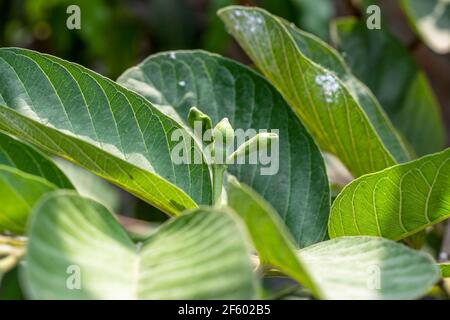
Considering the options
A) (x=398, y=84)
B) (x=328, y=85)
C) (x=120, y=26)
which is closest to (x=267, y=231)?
(x=328, y=85)

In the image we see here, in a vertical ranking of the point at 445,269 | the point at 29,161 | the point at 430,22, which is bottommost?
the point at 445,269

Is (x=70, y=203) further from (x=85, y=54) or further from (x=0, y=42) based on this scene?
(x=85, y=54)

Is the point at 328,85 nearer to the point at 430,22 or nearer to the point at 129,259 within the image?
the point at 129,259

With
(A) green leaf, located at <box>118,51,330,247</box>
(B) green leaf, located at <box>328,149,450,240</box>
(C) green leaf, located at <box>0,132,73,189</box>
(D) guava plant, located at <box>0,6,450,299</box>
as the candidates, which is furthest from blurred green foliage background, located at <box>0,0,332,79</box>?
(C) green leaf, located at <box>0,132,73,189</box>

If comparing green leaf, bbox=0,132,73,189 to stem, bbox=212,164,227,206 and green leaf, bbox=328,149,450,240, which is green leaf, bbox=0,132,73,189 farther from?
green leaf, bbox=328,149,450,240
